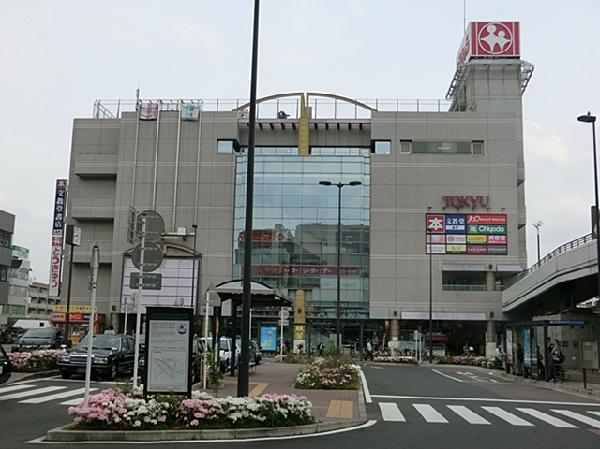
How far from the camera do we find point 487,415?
15.9m

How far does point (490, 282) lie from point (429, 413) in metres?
48.2

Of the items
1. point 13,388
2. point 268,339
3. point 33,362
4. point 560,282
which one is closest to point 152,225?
point 13,388

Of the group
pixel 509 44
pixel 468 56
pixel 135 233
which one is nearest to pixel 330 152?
pixel 468 56

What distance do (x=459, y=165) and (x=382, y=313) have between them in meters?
16.0

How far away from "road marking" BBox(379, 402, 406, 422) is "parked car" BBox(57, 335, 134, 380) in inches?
372

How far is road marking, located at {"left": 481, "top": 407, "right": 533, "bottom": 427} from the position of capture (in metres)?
14.5

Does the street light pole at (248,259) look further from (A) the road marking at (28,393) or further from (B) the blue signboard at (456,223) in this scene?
(B) the blue signboard at (456,223)

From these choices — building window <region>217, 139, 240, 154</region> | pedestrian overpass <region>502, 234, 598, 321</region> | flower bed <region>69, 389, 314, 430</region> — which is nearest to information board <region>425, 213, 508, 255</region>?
pedestrian overpass <region>502, 234, 598, 321</region>

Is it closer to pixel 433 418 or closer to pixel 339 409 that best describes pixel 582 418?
pixel 433 418

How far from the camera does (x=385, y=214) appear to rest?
210 feet

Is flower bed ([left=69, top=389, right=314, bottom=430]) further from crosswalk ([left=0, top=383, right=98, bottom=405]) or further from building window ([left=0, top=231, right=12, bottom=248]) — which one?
building window ([left=0, top=231, right=12, bottom=248])

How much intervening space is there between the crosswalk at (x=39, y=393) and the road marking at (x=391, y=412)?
726 cm

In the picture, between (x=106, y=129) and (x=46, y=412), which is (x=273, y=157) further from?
(x=46, y=412)

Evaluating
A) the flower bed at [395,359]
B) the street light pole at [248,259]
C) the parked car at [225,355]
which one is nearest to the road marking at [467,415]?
the street light pole at [248,259]
